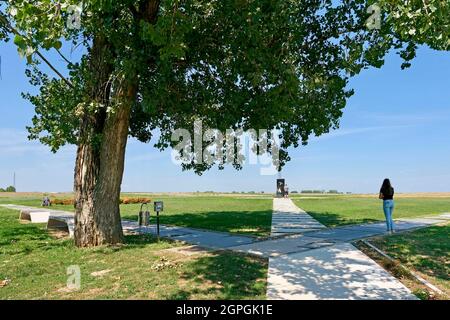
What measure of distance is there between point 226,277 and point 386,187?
336 inches

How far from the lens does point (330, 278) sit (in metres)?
6.84

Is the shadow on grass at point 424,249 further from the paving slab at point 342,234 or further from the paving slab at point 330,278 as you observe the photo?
the paving slab at point 330,278

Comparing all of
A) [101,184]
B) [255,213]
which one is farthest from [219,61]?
[255,213]

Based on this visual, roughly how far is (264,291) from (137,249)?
16.2 ft

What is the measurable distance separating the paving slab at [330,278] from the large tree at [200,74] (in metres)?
3.60

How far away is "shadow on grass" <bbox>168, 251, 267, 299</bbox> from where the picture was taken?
597cm

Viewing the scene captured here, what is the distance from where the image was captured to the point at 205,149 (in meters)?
14.3

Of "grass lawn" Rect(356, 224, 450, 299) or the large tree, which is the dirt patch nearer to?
the large tree

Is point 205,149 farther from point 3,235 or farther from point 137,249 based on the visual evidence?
point 3,235

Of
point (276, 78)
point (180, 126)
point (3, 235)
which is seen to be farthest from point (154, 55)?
point (3, 235)

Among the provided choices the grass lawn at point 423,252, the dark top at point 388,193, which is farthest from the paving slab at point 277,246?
the dark top at point 388,193

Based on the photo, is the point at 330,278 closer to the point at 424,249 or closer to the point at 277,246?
the point at 277,246

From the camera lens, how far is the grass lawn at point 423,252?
701cm

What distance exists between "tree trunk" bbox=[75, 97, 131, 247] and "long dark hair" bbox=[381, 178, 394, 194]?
354 inches
